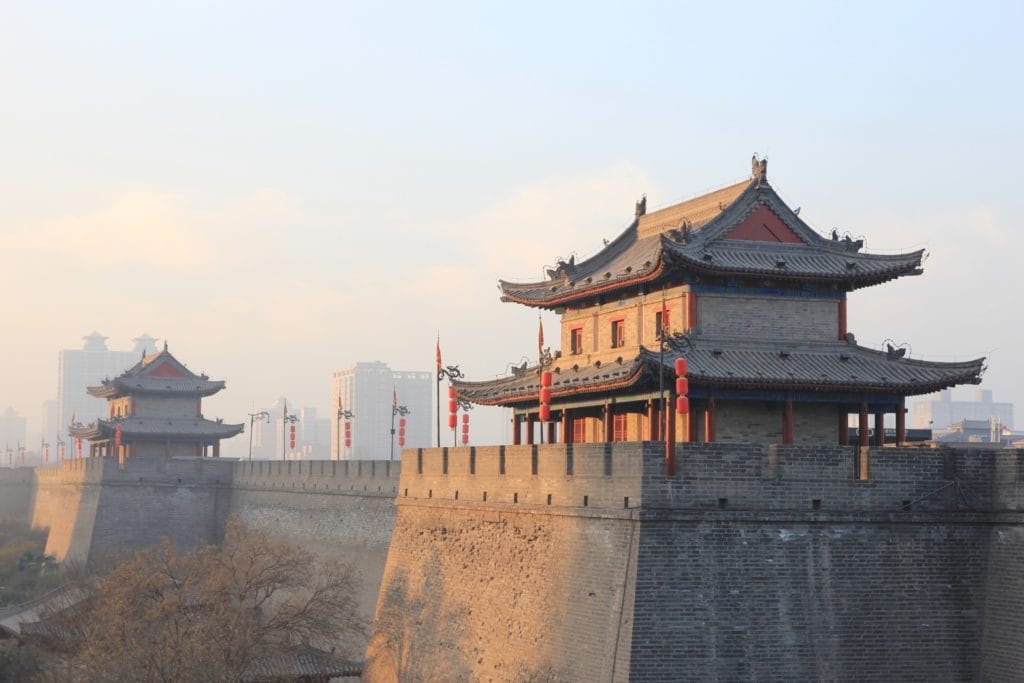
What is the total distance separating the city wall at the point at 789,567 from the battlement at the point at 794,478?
0.02 metres

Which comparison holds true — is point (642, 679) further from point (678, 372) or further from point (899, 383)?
point (899, 383)

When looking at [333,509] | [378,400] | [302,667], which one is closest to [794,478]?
[302,667]

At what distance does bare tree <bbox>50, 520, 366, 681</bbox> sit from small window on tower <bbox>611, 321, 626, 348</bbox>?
6804mm

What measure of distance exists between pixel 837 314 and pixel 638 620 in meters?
8.52

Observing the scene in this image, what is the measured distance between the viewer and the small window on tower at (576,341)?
25625 millimetres

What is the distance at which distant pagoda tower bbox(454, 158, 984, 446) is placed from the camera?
70.3ft

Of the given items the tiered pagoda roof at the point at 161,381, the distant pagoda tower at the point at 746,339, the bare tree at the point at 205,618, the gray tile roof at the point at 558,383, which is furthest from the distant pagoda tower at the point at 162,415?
the distant pagoda tower at the point at 746,339

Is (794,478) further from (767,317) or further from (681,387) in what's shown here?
(767,317)

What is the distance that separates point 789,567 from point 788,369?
16.8 feet

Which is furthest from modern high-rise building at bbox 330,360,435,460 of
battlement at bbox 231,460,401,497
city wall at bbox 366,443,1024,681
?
city wall at bbox 366,443,1024,681

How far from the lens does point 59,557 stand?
47031mm

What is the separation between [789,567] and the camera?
1723 centimetres

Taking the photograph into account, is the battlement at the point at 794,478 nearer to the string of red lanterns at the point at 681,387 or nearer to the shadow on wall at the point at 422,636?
the string of red lanterns at the point at 681,387

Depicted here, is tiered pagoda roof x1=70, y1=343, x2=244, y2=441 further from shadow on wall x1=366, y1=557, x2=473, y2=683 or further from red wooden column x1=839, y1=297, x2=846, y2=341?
red wooden column x1=839, y1=297, x2=846, y2=341
